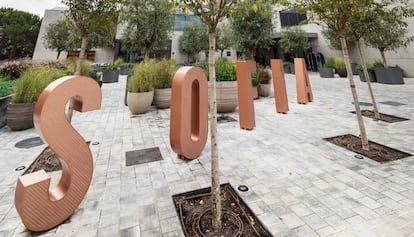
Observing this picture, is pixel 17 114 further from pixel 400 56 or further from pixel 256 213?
pixel 400 56

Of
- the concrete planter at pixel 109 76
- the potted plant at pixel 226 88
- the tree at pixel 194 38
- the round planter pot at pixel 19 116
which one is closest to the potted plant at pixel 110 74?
the concrete planter at pixel 109 76

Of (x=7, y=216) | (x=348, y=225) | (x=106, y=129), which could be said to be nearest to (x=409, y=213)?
(x=348, y=225)

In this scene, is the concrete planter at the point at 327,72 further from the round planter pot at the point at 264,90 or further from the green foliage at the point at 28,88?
the green foliage at the point at 28,88

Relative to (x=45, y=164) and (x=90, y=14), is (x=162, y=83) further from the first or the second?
(x=45, y=164)

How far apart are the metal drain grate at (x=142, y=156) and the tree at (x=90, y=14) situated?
1684 millimetres

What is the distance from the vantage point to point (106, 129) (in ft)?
15.5

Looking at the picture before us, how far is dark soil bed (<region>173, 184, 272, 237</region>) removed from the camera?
69.2 inches

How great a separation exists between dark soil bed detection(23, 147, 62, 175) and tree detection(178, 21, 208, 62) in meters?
21.9

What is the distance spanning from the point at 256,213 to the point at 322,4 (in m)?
3.52

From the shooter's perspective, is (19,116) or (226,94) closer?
(19,116)

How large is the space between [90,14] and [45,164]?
2.57 meters

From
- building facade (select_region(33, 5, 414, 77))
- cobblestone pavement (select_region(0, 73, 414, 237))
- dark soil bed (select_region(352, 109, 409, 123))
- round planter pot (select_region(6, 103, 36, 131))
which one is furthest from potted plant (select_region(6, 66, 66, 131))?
dark soil bed (select_region(352, 109, 409, 123))

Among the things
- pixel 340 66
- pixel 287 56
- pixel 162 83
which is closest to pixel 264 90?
pixel 162 83

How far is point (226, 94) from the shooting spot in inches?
229
